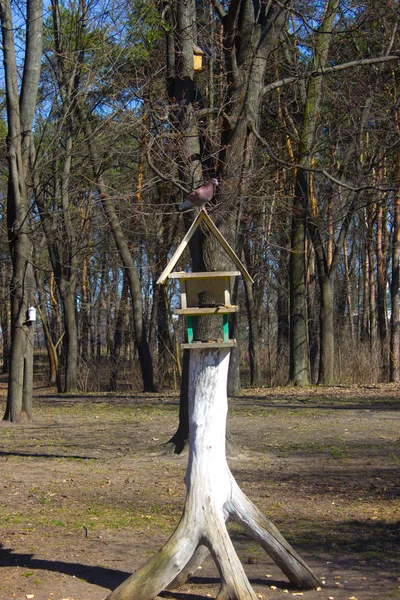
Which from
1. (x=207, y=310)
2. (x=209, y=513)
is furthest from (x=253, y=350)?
(x=209, y=513)

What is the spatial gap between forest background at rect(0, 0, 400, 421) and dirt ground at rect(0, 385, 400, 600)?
5.36ft

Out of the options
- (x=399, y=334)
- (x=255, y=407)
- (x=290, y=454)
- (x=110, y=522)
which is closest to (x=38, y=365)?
(x=399, y=334)

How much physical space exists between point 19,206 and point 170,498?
22.2 feet

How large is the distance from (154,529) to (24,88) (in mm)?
8951

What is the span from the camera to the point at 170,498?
759cm

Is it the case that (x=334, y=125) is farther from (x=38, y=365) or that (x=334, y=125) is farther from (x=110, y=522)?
(x=38, y=365)

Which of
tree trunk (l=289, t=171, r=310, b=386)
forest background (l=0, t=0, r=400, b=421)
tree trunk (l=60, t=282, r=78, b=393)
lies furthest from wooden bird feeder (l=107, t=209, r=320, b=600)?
tree trunk (l=60, t=282, r=78, b=393)

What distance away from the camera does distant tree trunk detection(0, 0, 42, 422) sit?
1242 centimetres

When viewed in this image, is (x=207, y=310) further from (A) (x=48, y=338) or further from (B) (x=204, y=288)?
(A) (x=48, y=338)

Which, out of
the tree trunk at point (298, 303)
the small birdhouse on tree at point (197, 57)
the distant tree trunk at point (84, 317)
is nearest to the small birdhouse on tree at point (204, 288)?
the small birdhouse on tree at point (197, 57)

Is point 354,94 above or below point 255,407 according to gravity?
above

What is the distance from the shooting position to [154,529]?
647cm

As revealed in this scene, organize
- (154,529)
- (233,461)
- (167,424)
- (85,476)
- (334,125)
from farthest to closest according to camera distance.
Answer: (334,125) < (167,424) < (233,461) < (85,476) < (154,529)

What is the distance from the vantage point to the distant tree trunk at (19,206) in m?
12.4
